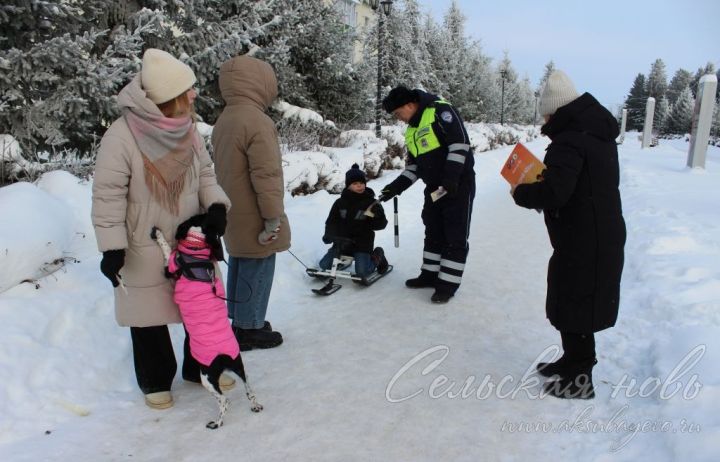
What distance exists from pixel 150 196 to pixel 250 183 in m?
0.92

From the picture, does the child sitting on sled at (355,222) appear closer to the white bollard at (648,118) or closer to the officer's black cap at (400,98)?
the officer's black cap at (400,98)

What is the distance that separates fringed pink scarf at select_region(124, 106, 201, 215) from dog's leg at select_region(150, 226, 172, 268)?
0.14m

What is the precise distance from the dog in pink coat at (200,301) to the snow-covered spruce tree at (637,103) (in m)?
87.1

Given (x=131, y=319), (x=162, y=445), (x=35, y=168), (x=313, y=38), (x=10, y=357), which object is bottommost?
(x=162, y=445)

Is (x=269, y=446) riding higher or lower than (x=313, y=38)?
lower

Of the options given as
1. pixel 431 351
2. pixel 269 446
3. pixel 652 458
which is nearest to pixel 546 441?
pixel 652 458

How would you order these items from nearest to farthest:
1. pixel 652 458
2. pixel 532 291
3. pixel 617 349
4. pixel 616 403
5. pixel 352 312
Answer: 1. pixel 652 458
2. pixel 616 403
3. pixel 617 349
4. pixel 352 312
5. pixel 532 291

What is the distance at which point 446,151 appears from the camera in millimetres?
4785

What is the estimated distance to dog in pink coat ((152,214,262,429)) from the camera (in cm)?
279

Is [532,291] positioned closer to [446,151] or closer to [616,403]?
[446,151]

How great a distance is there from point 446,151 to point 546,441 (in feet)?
9.14

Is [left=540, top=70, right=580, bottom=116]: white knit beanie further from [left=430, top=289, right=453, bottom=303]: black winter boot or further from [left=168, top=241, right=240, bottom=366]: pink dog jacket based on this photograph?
[left=430, top=289, right=453, bottom=303]: black winter boot

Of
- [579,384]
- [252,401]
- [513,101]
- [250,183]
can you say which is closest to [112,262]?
[252,401]

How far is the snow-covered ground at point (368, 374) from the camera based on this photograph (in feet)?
8.63
